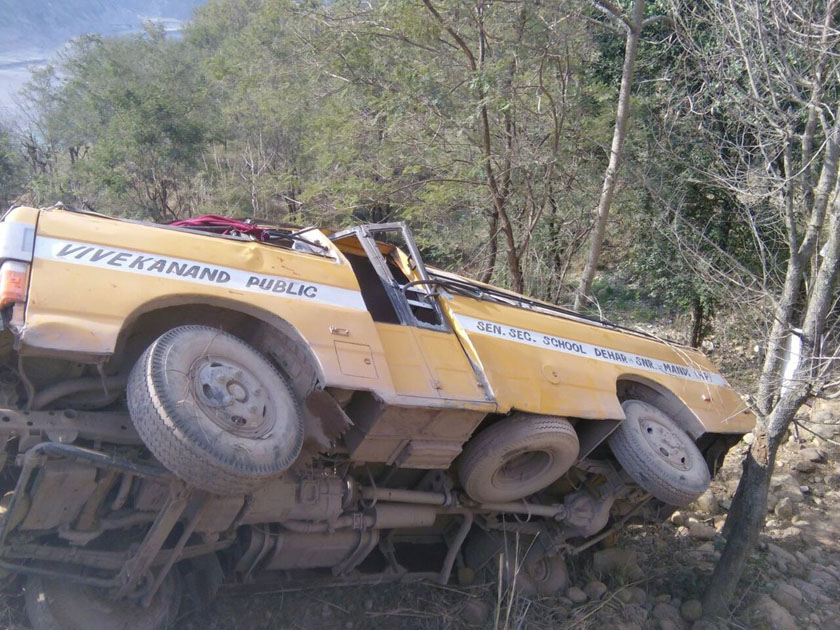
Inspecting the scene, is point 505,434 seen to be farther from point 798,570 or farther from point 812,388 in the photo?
point 798,570

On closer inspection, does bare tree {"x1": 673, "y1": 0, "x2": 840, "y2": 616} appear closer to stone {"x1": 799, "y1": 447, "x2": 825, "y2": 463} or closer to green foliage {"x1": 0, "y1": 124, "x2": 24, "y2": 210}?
stone {"x1": 799, "y1": 447, "x2": 825, "y2": 463}

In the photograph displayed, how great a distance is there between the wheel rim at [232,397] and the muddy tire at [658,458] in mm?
2706

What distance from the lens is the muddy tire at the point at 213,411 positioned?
303 cm

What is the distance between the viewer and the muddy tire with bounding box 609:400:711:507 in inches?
194

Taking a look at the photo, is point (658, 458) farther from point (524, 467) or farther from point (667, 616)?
point (667, 616)

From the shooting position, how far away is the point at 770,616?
19.0 feet

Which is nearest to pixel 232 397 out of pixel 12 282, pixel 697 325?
pixel 12 282

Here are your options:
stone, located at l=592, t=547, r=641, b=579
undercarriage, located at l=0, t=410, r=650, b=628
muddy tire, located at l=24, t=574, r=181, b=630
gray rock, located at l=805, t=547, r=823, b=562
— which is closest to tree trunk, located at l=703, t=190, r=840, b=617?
stone, located at l=592, t=547, r=641, b=579

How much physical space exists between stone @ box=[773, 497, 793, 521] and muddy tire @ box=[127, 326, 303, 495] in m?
6.08

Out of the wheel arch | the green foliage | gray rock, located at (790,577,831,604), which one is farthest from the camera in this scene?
the green foliage

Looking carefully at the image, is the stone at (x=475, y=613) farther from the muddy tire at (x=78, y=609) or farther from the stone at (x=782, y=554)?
the stone at (x=782, y=554)

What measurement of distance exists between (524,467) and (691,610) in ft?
7.40

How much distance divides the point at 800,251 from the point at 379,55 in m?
6.68

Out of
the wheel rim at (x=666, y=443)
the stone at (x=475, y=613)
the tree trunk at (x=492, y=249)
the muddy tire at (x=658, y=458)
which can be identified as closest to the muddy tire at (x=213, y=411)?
the stone at (x=475, y=613)
